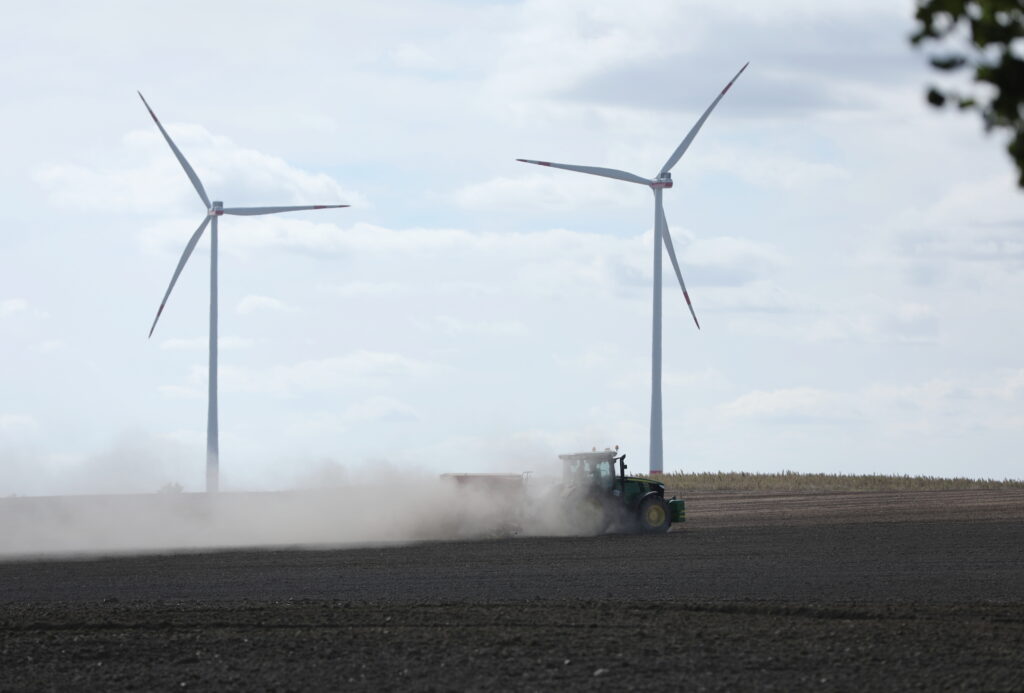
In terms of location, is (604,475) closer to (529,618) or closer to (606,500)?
(606,500)

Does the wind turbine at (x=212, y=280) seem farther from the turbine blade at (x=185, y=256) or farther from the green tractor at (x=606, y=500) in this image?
the green tractor at (x=606, y=500)

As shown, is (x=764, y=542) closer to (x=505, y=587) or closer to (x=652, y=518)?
(x=652, y=518)

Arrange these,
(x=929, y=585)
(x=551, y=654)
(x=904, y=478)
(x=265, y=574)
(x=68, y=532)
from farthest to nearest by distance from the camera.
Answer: (x=904, y=478)
(x=68, y=532)
(x=265, y=574)
(x=929, y=585)
(x=551, y=654)

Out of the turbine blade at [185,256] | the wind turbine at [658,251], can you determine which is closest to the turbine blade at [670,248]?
the wind turbine at [658,251]

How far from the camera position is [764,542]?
3791cm

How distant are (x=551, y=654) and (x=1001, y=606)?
28.8ft

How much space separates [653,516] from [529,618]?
2058cm

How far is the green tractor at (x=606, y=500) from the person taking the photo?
40.9 meters

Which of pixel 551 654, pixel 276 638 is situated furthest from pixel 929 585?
pixel 276 638

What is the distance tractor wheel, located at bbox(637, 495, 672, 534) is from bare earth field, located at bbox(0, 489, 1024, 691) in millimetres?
4547

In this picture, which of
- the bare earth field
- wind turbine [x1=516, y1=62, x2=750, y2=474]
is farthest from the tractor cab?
wind turbine [x1=516, y1=62, x2=750, y2=474]

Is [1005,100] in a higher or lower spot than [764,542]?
higher

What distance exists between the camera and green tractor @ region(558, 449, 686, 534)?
134 ft

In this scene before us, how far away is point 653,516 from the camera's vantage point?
1620 inches
